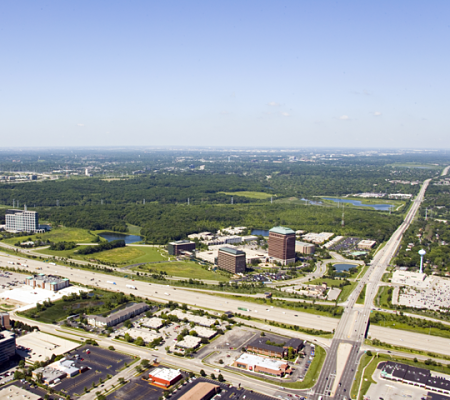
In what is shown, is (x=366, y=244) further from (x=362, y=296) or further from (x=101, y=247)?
(x=101, y=247)

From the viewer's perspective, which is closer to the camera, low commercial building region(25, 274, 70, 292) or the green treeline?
low commercial building region(25, 274, 70, 292)

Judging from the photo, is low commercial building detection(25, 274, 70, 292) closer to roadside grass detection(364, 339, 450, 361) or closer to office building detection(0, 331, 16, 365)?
office building detection(0, 331, 16, 365)

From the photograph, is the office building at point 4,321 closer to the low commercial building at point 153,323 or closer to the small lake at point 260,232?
the low commercial building at point 153,323

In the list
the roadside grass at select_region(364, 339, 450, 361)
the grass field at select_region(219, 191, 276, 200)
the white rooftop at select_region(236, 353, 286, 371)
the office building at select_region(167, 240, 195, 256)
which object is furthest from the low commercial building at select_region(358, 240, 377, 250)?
the grass field at select_region(219, 191, 276, 200)

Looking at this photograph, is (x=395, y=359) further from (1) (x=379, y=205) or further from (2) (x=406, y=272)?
(1) (x=379, y=205)

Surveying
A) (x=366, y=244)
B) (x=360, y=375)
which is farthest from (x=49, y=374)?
(x=366, y=244)

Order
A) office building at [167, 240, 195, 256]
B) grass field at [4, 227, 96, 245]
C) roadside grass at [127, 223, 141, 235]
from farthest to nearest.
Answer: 1. roadside grass at [127, 223, 141, 235]
2. grass field at [4, 227, 96, 245]
3. office building at [167, 240, 195, 256]

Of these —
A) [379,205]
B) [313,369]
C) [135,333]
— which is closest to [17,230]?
[135,333]
